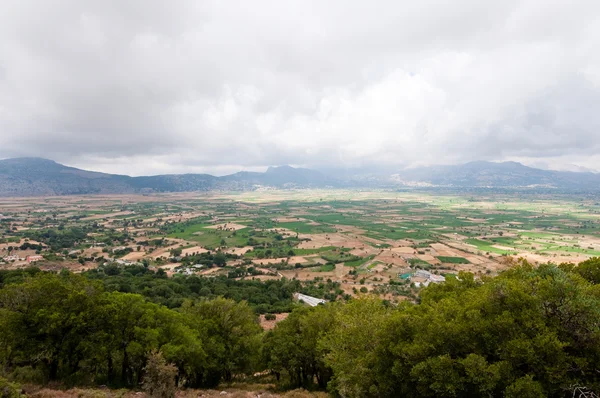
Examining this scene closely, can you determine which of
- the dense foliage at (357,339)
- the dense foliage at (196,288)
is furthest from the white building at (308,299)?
the dense foliage at (357,339)

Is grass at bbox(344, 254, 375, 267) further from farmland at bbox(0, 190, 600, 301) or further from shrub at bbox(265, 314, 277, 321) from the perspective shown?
shrub at bbox(265, 314, 277, 321)

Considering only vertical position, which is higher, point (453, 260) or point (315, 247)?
point (453, 260)

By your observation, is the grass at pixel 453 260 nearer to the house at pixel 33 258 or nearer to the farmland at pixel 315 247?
the farmland at pixel 315 247

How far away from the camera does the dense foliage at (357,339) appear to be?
550 inches

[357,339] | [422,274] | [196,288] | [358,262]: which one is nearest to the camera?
[357,339]

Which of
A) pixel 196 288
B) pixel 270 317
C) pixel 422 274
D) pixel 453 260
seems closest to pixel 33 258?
pixel 196 288

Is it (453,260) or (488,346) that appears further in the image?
(453,260)

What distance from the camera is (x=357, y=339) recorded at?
2153 cm

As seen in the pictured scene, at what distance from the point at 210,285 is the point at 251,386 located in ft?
147

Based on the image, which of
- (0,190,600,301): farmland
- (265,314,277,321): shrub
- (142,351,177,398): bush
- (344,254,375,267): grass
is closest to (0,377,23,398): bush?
(142,351,177,398): bush

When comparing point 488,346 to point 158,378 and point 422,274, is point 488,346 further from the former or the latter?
point 422,274

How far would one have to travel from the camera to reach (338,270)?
3472 inches

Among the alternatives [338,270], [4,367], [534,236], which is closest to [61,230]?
[338,270]

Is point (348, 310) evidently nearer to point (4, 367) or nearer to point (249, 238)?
point (4, 367)
